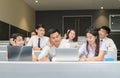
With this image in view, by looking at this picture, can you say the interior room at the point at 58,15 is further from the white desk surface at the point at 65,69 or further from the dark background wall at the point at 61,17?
the white desk surface at the point at 65,69

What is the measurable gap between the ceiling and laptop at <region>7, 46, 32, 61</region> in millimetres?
8760

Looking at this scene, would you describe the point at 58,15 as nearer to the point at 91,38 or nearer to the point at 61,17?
the point at 61,17

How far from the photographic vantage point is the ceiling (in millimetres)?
10828

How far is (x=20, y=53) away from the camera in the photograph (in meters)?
2.09

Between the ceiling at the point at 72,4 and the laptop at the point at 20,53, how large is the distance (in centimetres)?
876

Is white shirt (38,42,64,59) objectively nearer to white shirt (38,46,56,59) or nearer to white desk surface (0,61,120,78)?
white shirt (38,46,56,59)

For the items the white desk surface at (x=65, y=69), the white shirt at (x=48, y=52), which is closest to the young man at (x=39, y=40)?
the white shirt at (x=48, y=52)

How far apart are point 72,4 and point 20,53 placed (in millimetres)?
9548

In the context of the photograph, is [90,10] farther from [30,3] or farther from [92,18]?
[30,3]

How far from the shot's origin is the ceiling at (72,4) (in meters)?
10.8

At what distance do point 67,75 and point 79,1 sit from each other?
Result: 30.6 feet

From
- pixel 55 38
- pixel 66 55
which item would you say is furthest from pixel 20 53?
pixel 55 38

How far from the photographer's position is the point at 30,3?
11.4m

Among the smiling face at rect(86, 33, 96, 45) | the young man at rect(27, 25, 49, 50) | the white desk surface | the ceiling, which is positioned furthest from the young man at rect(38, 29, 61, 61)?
the ceiling
